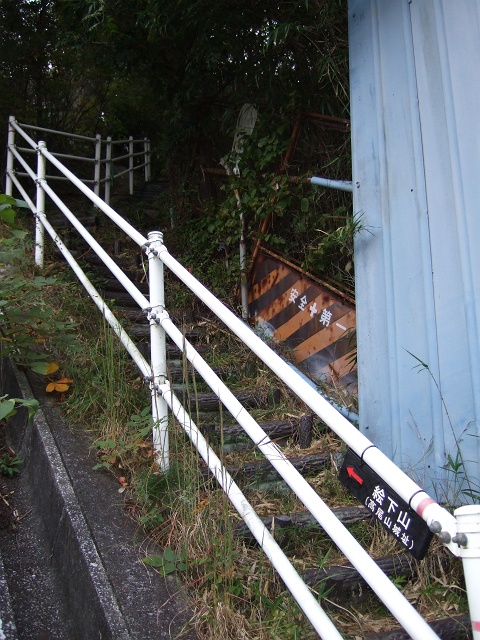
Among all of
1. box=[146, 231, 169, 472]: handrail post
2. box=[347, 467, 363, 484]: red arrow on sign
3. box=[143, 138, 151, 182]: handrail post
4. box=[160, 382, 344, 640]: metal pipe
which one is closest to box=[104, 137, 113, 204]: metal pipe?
box=[143, 138, 151, 182]: handrail post

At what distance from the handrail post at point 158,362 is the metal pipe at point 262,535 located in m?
0.06

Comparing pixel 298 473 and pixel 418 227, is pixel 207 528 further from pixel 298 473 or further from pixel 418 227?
pixel 418 227

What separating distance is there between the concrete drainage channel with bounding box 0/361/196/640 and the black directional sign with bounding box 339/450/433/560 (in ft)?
2.36

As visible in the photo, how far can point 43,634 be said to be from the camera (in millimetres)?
1938

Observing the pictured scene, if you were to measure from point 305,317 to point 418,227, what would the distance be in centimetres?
144

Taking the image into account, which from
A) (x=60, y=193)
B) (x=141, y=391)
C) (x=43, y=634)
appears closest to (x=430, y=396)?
(x=141, y=391)

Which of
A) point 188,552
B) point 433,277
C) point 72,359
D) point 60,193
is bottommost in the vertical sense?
point 188,552

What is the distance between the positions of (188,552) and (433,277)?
4.48ft

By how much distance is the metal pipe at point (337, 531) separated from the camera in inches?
50.4

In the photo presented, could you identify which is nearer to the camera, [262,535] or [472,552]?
[472,552]

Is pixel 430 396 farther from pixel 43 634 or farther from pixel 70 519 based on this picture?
pixel 43 634

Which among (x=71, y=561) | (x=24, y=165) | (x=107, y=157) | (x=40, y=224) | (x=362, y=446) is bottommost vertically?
(x=71, y=561)

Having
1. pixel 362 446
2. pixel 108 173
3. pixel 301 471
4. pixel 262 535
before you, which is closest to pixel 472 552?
pixel 362 446

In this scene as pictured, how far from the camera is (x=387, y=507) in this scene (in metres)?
1.35
